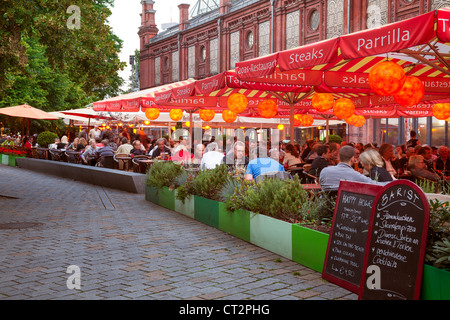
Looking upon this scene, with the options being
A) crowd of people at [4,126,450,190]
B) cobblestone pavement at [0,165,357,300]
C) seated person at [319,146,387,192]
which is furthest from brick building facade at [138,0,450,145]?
cobblestone pavement at [0,165,357,300]

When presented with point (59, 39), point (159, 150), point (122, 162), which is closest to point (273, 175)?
point (159, 150)

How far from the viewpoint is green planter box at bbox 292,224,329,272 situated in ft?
19.1

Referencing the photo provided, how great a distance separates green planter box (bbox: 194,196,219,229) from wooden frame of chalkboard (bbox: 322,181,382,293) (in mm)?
→ 3467

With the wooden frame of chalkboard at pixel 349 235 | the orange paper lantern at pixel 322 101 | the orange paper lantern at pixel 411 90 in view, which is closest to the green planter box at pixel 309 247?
the wooden frame of chalkboard at pixel 349 235

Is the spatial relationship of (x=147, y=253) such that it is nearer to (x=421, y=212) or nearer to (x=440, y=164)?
(x=421, y=212)

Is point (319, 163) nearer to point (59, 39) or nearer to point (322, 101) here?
point (322, 101)

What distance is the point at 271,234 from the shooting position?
22.9ft

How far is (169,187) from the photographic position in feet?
36.7

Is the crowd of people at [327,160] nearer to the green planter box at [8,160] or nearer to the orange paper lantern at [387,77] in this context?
the orange paper lantern at [387,77]

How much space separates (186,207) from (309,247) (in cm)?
444

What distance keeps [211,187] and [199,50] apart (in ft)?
122

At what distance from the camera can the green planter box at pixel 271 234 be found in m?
6.60

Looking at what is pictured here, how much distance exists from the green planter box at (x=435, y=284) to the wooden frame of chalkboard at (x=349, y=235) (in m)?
0.77
